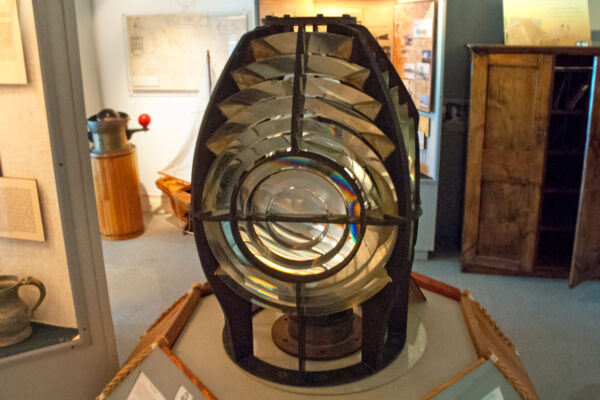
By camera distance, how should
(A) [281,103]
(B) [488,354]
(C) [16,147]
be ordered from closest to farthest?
1. (A) [281,103]
2. (B) [488,354]
3. (C) [16,147]

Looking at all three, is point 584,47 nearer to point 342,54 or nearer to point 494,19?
point 494,19

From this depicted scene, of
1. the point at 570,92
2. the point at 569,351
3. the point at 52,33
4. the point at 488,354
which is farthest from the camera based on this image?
the point at 570,92

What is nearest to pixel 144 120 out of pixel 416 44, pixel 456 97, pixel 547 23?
pixel 416 44

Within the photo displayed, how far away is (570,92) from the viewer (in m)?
3.46

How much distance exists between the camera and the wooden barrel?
4.11m

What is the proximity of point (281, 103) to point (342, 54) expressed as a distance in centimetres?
15

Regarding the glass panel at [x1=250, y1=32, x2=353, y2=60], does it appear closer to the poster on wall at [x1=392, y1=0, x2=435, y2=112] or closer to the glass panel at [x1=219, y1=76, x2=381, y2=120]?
the glass panel at [x1=219, y1=76, x2=381, y2=120]

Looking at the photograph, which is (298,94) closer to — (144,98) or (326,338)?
(326,338)

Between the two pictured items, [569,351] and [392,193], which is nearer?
[392,193]

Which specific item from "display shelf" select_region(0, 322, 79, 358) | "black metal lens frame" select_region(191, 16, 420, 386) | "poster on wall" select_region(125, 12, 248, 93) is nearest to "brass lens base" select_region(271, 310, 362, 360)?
"black metal lens frame" select_region(191, 16, 420, 386)

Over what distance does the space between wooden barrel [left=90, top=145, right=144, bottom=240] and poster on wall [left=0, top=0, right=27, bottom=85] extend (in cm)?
246

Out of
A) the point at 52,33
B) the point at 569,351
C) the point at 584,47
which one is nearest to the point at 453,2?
the point at 584,47

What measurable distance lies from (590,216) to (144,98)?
3.37 metres

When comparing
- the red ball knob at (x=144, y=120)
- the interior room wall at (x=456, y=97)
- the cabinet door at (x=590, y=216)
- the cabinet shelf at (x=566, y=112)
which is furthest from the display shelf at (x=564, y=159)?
the red ball knob at (x=144, y=120)
